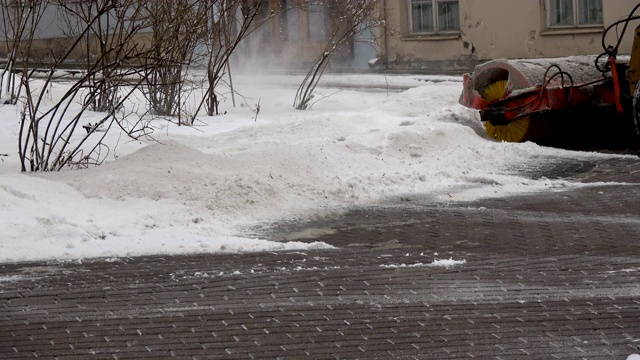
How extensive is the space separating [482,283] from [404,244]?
1333 millimetres

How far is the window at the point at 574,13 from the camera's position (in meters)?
22.8

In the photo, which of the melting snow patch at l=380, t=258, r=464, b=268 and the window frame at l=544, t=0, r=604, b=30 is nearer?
the melting snow patch at l=380, t=258, r=464, b=268

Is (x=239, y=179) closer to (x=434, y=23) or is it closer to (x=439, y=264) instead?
(x=439, y=264)

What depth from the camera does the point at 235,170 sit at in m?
10.0

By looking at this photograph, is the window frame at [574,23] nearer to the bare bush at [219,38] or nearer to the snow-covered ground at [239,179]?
the snow-covered ground at [239,179]

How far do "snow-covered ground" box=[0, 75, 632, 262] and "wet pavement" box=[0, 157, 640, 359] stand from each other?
1.48 ft

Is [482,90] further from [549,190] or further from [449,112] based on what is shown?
[549,190]

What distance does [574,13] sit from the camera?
2309cm

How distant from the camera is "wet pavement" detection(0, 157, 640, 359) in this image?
17.9ft

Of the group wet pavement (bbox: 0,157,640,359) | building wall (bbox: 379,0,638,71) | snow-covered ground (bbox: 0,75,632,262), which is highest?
building wall (bbox: 379,0,638,71)

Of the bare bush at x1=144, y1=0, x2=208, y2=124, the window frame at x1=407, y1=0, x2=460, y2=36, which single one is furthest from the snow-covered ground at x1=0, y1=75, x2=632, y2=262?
the window frame at x1=407, y1=0, x2=460, y2=36

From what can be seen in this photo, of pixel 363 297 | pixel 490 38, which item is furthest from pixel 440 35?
pixel 363 297

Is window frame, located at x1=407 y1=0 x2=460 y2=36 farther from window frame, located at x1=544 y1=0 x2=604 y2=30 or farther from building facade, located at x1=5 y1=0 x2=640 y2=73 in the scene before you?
window frame, located at x1=544 y1=0 x2=604 y2=30

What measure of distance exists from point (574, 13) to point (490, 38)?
7.05 feet
